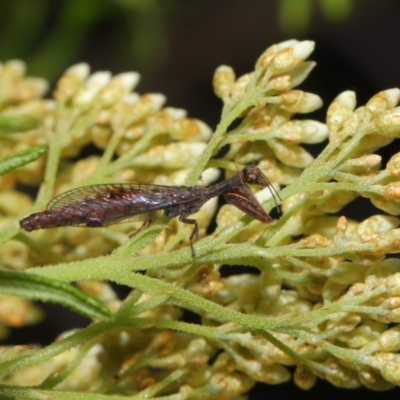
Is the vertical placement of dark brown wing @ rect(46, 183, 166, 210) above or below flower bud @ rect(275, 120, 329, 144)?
above

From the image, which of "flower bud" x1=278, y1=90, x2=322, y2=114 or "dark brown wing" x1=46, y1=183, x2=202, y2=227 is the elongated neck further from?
"flower bud" x1=278, y1=90, x2=322, y2=114

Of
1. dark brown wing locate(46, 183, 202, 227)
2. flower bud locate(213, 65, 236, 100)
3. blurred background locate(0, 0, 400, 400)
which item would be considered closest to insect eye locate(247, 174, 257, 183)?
dark brown wing locate(46, 183, 202, 227)

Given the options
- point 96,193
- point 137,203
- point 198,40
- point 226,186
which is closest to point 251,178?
point 226,186

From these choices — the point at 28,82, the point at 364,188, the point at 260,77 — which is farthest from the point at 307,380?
the point at 28,82

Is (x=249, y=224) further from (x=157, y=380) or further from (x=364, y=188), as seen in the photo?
(x=157, y=380)

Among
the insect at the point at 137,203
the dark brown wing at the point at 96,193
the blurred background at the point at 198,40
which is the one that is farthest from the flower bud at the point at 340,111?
the blurred background at the point at 198,40

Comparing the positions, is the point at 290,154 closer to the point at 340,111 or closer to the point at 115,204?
the point at 340,111

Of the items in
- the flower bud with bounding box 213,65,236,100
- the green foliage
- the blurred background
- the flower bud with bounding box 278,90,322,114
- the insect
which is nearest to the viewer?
the green foliage
